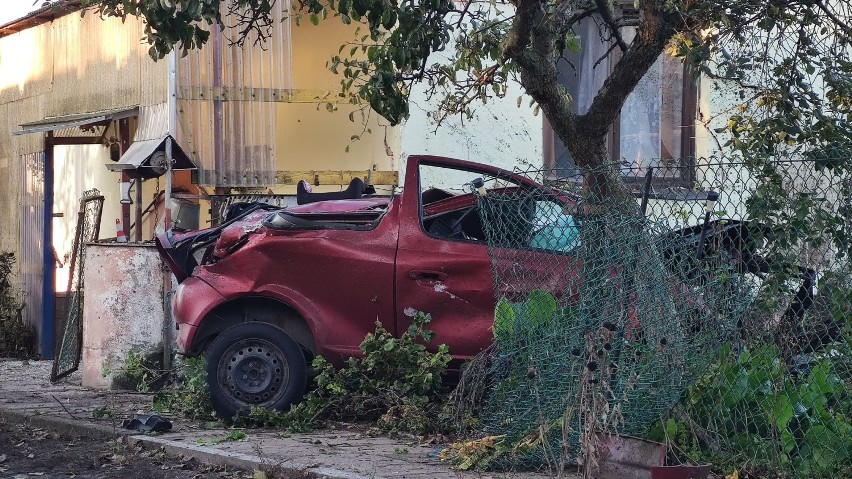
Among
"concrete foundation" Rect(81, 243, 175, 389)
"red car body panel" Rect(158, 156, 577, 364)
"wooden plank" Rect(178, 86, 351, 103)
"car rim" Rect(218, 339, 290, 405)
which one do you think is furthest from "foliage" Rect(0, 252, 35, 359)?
"car rim" Rect(218, 339, 290, 405)

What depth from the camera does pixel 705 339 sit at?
6.28m

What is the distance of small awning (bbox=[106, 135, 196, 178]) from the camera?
11.2m

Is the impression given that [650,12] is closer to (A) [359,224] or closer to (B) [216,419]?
(A) [359,224]

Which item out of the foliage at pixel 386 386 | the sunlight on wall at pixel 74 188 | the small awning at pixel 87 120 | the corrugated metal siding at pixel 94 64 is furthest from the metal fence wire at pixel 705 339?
the sunlight on wall at pixel 74 188

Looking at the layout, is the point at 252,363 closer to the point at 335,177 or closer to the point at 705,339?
the point at 705,339

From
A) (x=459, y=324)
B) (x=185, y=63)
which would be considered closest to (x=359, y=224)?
(x=459, y=324)

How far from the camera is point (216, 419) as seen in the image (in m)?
8.34

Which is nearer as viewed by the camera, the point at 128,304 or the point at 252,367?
the point at 252,367

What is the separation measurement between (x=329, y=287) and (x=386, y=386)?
2.71 ft

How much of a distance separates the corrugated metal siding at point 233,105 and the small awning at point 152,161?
368 mm

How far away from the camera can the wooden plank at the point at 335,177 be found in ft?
41.7

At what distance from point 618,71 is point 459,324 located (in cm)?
207

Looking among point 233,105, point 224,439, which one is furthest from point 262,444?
point 233,105

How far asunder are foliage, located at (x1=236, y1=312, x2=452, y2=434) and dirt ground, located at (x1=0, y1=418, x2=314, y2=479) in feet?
3.02
